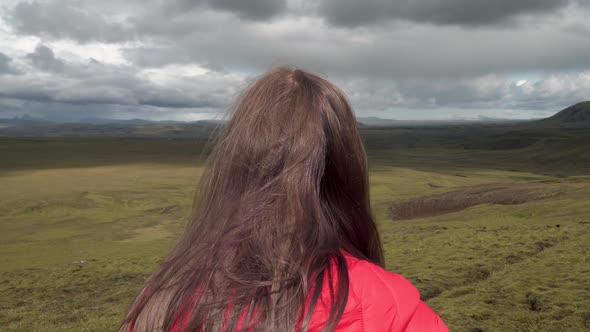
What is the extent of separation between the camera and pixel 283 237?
240 cm

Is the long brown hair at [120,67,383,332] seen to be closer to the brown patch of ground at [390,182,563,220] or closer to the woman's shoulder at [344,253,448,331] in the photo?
the woman's shoulder at [344,253,448,331]

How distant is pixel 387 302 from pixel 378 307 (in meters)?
0.04

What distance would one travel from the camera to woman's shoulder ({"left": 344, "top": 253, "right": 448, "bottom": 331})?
2.06m

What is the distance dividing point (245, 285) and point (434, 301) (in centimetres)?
1245

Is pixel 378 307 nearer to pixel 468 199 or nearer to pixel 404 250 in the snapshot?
pixel 404 250

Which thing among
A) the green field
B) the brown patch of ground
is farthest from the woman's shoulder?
the brown patch of ground

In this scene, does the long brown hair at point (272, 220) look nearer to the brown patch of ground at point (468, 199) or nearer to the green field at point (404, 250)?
the green field at point (404, 250)

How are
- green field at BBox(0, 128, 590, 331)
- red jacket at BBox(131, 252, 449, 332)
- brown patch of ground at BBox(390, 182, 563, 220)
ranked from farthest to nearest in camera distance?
1. brown patch of ground at BBox(390, 182, 563, 220)
2. green field at BBox(0, 128, 590, 331)
3. red jacket at BBox(131, 252, 449, 332)

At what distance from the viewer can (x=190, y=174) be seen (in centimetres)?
9144

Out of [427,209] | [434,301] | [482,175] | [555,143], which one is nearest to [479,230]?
[434,301]

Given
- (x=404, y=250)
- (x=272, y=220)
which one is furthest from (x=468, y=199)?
(x=272, y=220)

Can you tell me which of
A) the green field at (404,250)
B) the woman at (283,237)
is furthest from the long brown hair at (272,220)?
the green field at (404,250)

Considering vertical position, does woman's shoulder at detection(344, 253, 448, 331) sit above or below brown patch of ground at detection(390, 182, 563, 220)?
above

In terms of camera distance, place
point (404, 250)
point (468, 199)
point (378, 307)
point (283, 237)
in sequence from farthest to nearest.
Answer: point (468, 199), point (404, 250), point (283, 237), point (378, 307)
